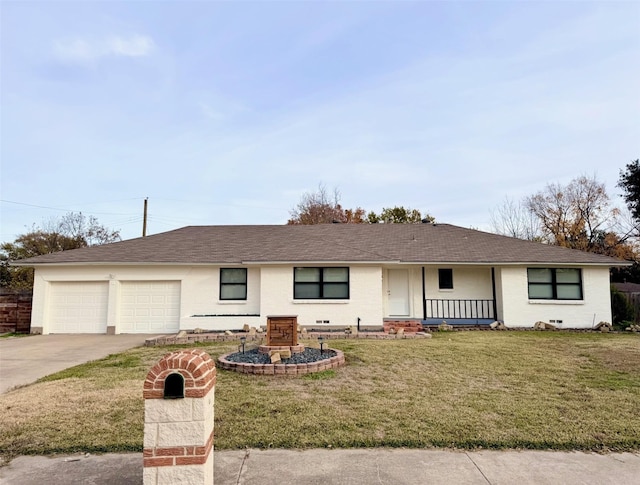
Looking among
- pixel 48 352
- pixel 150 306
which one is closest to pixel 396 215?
Answer: pixel 150 306

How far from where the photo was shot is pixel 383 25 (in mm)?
11750

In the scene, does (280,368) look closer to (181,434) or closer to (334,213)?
(181,434)

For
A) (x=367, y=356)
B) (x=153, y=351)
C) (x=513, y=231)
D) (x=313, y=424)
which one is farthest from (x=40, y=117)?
(x=513, y=231)

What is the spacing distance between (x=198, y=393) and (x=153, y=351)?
8594mm

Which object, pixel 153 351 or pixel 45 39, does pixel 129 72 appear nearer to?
pixel 45 39

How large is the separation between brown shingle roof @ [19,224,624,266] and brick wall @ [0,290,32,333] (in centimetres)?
202

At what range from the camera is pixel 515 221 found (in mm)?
35469

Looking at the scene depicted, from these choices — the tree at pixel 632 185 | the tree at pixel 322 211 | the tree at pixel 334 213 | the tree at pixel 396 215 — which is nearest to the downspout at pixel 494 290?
the tree at pixel 334 213

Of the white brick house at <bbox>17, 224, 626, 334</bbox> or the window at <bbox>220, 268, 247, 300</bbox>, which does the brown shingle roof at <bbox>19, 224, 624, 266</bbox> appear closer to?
the white brick house at <bbox>17, 224, 626, 334</bbox>

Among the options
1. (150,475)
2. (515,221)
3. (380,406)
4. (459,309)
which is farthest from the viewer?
(515,221)

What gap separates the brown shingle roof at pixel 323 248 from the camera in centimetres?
1510

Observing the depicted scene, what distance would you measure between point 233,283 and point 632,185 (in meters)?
27.4

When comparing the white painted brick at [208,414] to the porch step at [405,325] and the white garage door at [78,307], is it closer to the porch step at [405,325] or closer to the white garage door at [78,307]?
the porch step at [405,325]

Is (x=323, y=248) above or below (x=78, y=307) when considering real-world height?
above
